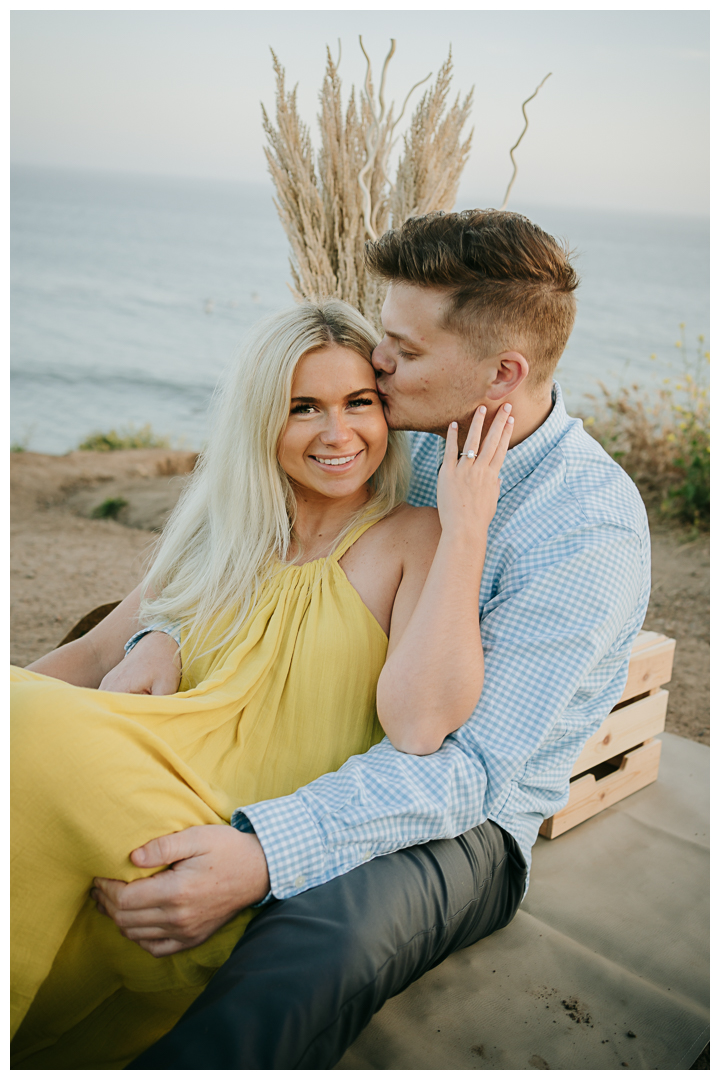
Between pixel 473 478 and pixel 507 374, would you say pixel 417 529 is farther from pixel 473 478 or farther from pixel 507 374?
pixel 507 374

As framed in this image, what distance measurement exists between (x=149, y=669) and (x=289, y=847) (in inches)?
28.1

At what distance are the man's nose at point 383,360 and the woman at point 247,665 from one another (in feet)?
0.11

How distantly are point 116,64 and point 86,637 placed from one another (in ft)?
95.4

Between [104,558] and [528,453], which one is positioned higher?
[528,453]

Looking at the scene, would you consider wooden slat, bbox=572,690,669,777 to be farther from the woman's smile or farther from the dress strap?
the woman's smile

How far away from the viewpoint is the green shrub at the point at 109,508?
6109 millimetres

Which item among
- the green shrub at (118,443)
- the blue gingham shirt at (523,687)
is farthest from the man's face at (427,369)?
the green shrub at (118,443)

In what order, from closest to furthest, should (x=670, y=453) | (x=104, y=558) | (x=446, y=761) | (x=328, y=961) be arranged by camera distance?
(x=328, y=961), (x=446, y=761), (x=104, y=558), (x=670, y=453)

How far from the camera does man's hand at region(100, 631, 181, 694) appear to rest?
1.92 metres

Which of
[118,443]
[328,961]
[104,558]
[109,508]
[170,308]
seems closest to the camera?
[328,961]

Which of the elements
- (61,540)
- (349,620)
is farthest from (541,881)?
(61,540)

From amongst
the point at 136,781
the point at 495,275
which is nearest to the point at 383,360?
the point at 495,275

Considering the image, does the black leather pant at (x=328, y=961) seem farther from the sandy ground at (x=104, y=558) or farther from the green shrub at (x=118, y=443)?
the green shrub at (x=118, y=443)

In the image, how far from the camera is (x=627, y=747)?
103 inches
